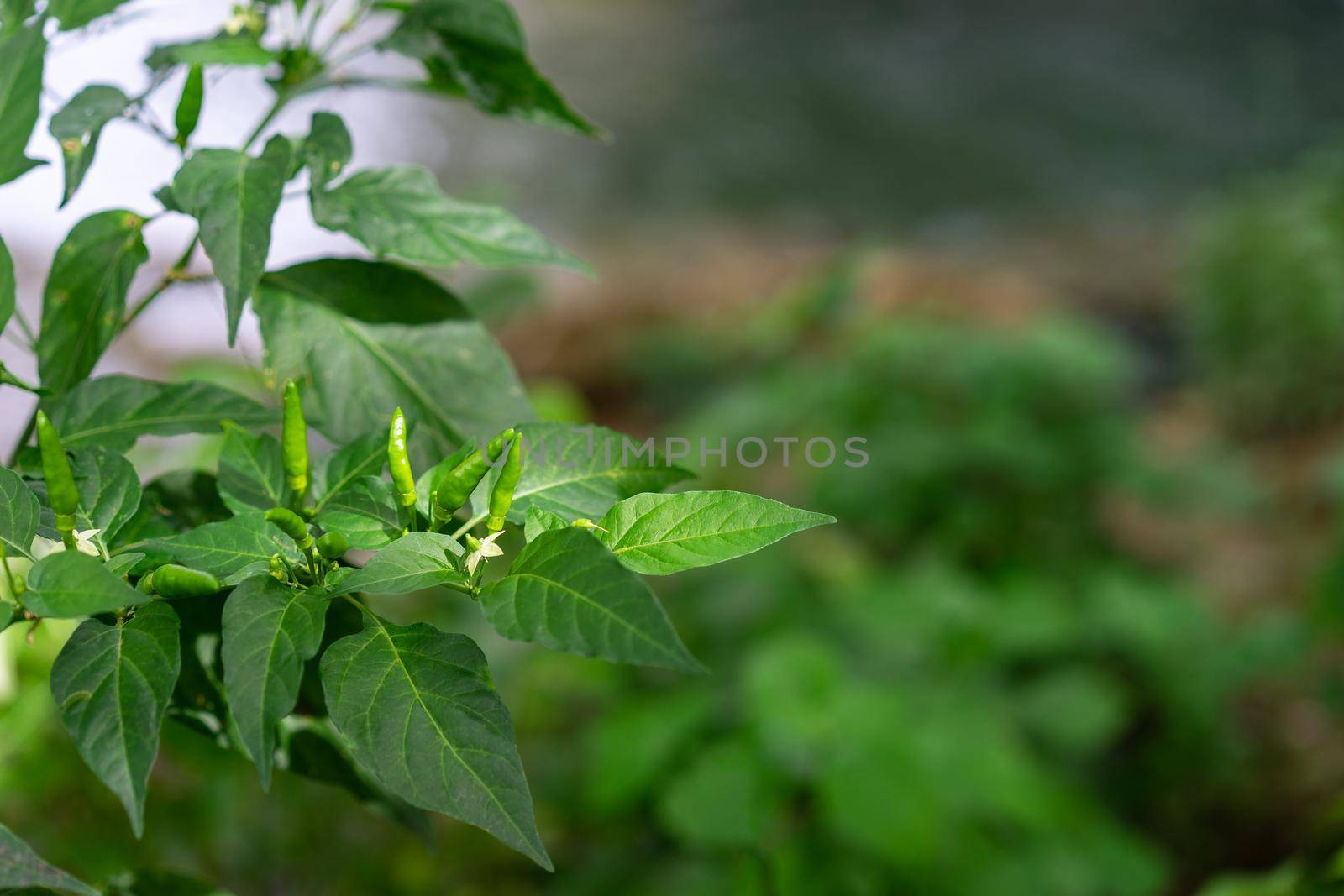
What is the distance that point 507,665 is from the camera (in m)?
1.87

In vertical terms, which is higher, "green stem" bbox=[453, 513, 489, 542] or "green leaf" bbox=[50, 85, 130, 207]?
"green leaf" bbox=[50, 85, 130, 207]

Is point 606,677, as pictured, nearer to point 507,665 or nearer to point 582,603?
point 507,665

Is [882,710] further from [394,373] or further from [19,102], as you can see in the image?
[19,102]

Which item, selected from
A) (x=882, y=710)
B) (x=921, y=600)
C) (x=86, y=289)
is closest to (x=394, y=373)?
(x=86, y=289)

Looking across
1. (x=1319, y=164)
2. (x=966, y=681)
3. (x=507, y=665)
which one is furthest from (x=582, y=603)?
(x=1319, y=164)

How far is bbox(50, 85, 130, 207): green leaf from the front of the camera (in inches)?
19.3

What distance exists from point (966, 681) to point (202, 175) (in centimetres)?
173

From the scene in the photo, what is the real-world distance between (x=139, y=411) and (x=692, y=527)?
291 mm

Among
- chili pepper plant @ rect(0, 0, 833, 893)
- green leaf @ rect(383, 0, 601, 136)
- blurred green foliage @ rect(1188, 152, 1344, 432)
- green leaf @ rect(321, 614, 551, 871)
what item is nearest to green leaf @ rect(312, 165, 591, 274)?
chili pepper plant @ rect(0, 0, 833, 893)

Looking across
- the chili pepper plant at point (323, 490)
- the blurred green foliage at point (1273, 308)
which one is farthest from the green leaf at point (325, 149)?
the blurred green foliage at point (1273, 308)

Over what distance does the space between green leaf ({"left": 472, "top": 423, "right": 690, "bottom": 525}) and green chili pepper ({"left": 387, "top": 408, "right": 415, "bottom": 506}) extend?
28 mm

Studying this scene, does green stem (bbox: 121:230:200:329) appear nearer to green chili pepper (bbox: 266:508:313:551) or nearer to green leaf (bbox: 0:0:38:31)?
green leaf (bbox: 0:0:38:31)

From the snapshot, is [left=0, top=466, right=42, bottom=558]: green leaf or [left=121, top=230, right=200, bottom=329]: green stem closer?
[left=0, top=466, right=42, bottom=558]: green leaf

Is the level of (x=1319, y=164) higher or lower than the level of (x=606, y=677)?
higher
